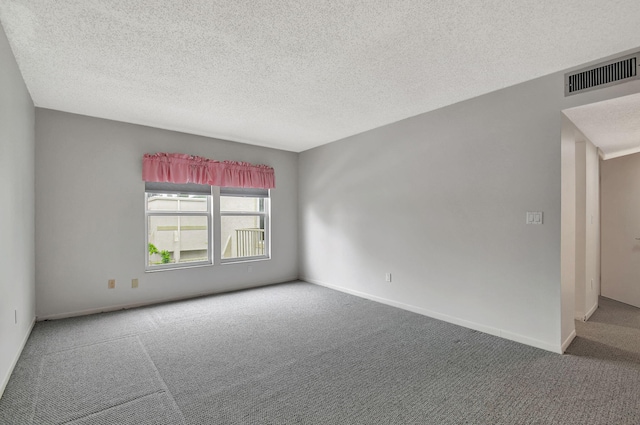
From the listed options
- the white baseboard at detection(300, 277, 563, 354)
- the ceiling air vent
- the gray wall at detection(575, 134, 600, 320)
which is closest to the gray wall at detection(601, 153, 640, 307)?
the gray wall at detection(575, 134, 600, 320)

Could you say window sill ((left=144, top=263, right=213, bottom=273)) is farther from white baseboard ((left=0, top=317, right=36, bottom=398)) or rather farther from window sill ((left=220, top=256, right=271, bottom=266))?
white baseboard ((left=0, top=317, right=36, bottom=398))

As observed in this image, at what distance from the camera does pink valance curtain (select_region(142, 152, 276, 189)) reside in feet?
13.7

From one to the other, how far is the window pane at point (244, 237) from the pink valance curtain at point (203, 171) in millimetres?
658

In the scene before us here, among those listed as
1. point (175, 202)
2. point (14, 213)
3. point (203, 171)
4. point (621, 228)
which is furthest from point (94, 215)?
point (621, 228)

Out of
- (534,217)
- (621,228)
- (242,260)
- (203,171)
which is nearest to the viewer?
(534,217)

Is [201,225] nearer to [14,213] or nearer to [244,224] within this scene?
[244,224]

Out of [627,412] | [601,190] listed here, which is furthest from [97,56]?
[601,190]

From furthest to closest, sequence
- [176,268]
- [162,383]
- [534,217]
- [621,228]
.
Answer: [176,268]
[621,228]
[534,217]
[162,383]

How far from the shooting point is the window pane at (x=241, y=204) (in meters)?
5.02

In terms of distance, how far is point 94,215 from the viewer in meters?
3.80

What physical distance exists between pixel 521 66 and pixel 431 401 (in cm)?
267

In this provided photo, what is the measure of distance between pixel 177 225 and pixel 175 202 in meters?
0.36

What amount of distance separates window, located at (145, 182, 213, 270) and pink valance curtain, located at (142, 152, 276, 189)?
0.55ft

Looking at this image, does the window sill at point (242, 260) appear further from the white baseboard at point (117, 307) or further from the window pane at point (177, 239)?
the white baseboard at point (117, 307)
